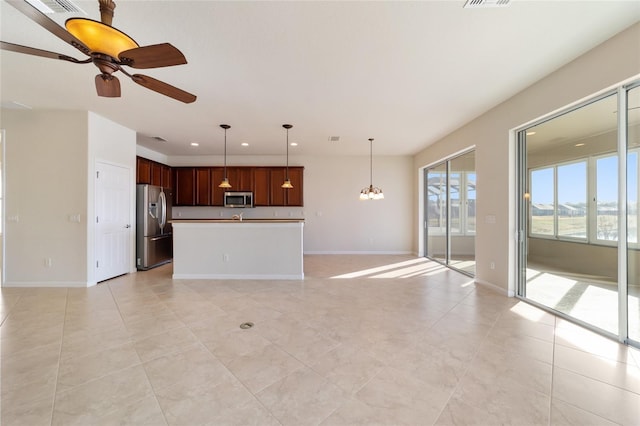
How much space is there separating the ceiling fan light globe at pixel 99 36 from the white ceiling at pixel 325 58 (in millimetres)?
692

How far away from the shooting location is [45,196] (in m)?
4.16

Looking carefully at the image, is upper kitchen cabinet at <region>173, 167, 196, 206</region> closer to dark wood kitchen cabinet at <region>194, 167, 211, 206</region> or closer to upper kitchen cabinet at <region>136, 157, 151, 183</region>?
dark wood kitchen cabinet at <region>194, 167, 211, 206</region>

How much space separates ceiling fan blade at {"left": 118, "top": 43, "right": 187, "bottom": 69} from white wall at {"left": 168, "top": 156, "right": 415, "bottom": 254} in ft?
18.5

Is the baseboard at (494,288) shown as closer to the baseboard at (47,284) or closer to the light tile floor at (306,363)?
the light tile floor at (306,363)

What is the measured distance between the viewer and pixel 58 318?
9.74 ft

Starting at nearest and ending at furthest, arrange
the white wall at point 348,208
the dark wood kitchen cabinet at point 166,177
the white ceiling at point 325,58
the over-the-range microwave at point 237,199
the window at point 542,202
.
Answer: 1. the white ceiling at point 325,58
2. the window at point 542,202
3. the dark wood kitchen cabinet at point 166,177
4. the over-the-range microwave at point 237,199
5. the white wall at point 348,208

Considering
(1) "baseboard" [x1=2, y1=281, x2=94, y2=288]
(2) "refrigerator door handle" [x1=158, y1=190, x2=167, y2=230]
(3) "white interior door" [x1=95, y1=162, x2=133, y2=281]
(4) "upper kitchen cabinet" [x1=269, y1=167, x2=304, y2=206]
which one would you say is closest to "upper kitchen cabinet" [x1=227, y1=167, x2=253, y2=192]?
(4) "upper kitchen cabinet" [x1=269, y1=167, x2=304, y2=206]

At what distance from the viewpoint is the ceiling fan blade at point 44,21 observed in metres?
1.26

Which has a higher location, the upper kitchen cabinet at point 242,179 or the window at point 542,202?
the upper kitchen cabinet at point 242,179

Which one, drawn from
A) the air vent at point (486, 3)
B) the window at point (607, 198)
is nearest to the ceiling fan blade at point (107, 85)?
the air vent at point (486, 3)

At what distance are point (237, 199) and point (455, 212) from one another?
5446 millimetres

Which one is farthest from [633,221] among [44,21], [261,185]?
[261,185]

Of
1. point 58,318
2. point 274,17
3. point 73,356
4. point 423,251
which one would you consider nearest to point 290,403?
point 73,356

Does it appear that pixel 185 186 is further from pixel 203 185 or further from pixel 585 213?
pixel 585 213
